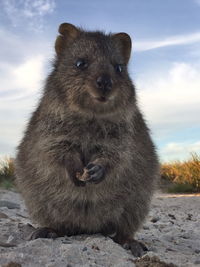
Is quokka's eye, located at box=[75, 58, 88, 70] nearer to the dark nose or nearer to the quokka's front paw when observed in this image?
the dark nose

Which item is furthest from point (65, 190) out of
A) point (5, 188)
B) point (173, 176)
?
point (173, 176)

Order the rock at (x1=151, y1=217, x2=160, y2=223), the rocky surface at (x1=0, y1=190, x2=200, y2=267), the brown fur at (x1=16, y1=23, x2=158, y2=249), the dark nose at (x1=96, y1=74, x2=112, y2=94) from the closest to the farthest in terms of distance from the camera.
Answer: the rocky surface at (x1=0, y1=190, x2=200, y2=267)
the dark nose at (x1=96, y1=74, x2=112, y2=94)
the brown fur at (x1=16, y1=23, x2=158, y2=249)
the rock at (x1=151, y1=217, x2=160, y2=223)

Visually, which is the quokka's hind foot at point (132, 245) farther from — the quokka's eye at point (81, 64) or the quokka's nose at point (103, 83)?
the quokka's eye at point (81, 64)

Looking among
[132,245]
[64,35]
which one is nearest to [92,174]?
[132,245]

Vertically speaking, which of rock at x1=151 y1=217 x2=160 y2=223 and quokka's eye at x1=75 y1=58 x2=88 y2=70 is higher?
quokka's eye at x1=75 y1=58 x2=88 y2=70

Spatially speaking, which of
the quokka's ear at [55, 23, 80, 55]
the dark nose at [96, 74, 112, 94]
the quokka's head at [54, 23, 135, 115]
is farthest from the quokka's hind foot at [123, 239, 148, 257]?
the quokka's ear at [55, 23, 80, 55]

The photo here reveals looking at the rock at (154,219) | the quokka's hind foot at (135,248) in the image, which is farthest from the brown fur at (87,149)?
the rock at (154,219)

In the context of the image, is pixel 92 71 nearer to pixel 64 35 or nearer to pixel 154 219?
pixel 64 35
